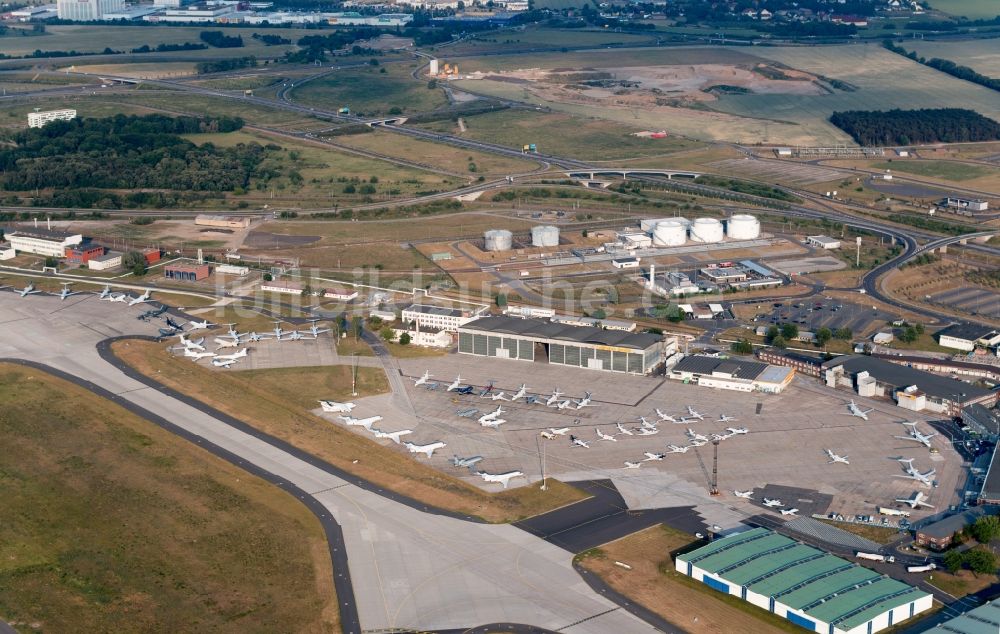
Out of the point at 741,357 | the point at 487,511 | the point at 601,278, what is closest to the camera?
the point at 487,511

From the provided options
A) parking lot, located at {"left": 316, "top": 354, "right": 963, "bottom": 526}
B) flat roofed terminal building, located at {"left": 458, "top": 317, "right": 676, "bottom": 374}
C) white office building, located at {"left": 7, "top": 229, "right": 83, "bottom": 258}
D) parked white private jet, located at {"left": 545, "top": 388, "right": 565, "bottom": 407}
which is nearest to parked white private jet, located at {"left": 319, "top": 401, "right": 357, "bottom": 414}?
parking lot, located at {"left": 316, "top": 354, "right": 963, "bottom": 526}

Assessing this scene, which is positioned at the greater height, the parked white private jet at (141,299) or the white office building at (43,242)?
the white office building at (43,242)

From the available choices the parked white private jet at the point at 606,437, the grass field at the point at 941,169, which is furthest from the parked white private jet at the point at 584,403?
the grass field at the point at 941,169

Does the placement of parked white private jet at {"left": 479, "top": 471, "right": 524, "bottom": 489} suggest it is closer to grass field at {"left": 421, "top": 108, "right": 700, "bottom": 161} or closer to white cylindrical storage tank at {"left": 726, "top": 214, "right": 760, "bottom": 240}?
white cylindrical storage tank at {"left": 726, "top": 214, "right": 760, "bottom": 240}

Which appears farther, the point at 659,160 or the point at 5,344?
the point at 659,160

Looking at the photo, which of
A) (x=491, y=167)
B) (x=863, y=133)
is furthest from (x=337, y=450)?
(x=863, y=133)

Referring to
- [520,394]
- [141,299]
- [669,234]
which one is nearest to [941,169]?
[669,234]

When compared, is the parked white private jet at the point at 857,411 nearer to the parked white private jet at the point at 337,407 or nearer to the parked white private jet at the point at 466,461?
the parked white private jet at the point at 466,461

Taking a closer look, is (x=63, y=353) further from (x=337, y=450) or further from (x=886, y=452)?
(x=886, y=452)
